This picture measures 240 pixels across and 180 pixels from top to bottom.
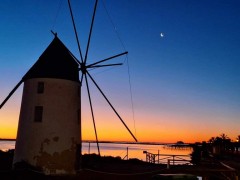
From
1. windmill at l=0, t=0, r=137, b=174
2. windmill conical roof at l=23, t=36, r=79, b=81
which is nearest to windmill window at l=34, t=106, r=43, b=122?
windmill at l=0, t=0, r=137, b=174

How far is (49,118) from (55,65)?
13.3 feet

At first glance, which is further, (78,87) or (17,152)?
(78,87)

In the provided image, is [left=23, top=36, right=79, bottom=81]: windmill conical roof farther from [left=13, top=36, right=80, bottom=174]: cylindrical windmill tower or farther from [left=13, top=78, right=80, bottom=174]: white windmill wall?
[left=13, top=78, right=80, bottom=174]: white windmill wall

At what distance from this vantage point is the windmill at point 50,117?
777 inches

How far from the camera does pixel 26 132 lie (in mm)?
20016

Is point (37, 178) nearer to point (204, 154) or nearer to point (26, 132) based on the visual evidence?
point (26, 132)

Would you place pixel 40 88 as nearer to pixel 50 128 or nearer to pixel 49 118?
pixel 49 118

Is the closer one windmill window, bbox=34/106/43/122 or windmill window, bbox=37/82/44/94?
windmill window, bbox=34/106/43/122

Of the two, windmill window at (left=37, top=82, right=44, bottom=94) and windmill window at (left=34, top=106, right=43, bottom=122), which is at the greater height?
windmill window at (left=37, top=82, right=44, bottom=94)

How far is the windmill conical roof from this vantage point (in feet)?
69.1

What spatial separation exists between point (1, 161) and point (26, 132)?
814 cm

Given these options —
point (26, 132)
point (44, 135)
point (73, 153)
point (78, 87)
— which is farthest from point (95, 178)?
point (78, 87)

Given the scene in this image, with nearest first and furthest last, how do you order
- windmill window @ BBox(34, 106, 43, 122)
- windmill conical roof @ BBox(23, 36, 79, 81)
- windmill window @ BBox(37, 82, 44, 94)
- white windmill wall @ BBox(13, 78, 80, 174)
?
white windmill wall @ BBox(13, 78, 80, 174) → windmill window @ BBox(34, 106, 43, 122) → windmill window @ BBox(37, 82, 44, 94) → windmill conical roof @ BBox(23, 36, 79, 81)

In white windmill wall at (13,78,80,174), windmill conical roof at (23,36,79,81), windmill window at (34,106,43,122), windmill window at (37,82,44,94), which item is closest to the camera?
white windmill wall at (13,78,80,174)
